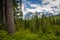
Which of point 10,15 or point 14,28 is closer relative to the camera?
point 10,15

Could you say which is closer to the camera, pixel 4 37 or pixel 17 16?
pixel 4 37

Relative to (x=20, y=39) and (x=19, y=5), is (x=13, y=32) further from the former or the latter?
(x=19, y=5)

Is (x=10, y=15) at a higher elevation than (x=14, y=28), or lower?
higher

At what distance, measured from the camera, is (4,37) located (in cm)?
1077

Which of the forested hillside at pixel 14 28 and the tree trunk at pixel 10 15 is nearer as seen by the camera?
the forested hillside at pixel 14 28

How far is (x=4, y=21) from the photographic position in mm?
15438

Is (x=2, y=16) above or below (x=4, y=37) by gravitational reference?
above

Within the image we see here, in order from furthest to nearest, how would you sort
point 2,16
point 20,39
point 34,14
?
point 34,14 → point 2,16 → point 20,39

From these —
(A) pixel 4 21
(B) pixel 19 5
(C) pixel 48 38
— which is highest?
(B) pixel 19 5

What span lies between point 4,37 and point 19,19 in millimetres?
7136

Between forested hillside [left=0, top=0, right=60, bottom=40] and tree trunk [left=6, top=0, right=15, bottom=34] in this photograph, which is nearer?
forested hillside [left=0, top=0, right=60, bottom=40]

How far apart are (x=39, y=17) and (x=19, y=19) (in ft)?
57.0

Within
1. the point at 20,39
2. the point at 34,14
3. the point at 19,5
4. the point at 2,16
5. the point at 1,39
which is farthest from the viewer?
the point at 34,14

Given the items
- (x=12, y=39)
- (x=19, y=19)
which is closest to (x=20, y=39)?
(x=12, y=39)
